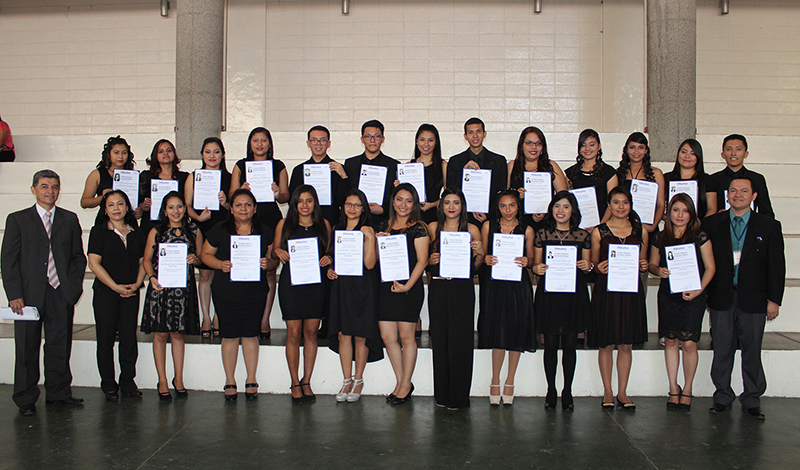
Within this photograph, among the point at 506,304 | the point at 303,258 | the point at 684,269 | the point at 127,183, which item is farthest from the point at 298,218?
the point at 684,269

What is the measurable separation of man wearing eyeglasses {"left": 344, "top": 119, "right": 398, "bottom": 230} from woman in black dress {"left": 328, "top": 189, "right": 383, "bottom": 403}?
31cm

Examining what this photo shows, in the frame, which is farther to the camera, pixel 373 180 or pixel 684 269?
pixel 373 180

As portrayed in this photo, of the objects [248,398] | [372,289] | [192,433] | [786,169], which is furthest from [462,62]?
[192,433]

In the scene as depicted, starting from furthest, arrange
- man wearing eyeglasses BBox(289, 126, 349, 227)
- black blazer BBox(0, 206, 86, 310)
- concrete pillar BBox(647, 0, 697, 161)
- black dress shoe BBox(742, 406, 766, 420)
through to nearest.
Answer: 1. concrete pillar BBox(647, 0, 697, 161)
2. man wearing eyeglasses BBox(289, 126, 349, 227)
3. black blazer BBox(0, 206, 86, 310)
4. black dress shoe BBox(742, 406, 766, 420)

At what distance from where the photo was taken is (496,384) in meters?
4.62

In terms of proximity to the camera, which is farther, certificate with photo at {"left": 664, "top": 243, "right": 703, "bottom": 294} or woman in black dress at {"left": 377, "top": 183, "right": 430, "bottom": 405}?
woman in black dress at {"left": 377, "top": 183, "right": 430, "bottom": 405}

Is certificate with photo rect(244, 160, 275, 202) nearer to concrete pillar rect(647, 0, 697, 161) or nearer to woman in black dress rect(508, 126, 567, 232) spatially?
woman in black dress rect(508, 126, 567, 232)

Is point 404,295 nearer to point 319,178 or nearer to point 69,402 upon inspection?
point 319,178

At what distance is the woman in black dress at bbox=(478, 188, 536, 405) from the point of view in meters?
4.46

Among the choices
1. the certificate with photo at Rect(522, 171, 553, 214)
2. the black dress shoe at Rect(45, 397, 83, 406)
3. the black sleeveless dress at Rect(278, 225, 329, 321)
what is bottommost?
the black dress shoe at Rect(45, 397, 83, 406)

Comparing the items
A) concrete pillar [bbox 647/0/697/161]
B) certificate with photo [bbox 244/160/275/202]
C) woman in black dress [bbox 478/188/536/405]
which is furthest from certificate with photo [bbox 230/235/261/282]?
concrete pillar [bbox 647/0/697/161]

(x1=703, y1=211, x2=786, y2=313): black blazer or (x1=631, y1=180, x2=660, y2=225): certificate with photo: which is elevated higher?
(x1=631, y1=180, x2=660, y2=225): certificate with photo

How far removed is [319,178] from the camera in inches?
193

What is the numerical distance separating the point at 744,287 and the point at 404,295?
2.49 m
